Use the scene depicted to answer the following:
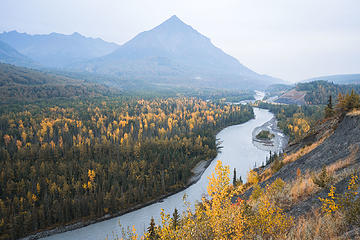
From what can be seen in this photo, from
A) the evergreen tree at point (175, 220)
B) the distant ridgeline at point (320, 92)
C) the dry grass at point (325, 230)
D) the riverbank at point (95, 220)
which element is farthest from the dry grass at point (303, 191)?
the distant ridgeline at point (320, 92)

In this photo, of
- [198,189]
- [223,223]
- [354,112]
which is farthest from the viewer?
[198,189]

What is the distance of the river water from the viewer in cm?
3628

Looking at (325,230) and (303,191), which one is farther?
(303,191)

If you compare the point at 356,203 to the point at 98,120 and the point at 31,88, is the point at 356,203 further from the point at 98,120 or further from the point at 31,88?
the point at 31,88

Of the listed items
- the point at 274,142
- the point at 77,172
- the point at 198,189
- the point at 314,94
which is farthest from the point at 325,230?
the point at 314,94

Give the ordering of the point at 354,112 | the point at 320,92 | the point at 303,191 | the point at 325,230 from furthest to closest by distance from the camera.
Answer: the point at 320,92, the point at 354,112, the point at 303,191, the point at 325,230

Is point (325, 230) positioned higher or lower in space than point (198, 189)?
higher

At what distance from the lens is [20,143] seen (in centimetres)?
6381

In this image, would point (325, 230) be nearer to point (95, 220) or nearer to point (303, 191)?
point (303, 191)

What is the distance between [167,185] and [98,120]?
5612cm

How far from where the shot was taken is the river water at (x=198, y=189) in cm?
3628

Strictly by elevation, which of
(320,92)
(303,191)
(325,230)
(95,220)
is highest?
(320,92)

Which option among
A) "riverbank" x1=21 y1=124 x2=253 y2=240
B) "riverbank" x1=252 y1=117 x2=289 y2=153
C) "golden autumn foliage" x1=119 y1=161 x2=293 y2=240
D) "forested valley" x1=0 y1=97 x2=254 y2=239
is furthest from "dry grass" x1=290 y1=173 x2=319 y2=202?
"riverbank" x1=252 y1=117 x2=289 y2=153

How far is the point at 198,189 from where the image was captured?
49781 millimetres
